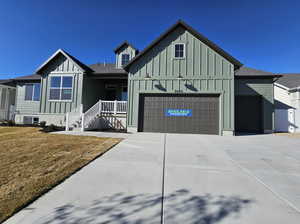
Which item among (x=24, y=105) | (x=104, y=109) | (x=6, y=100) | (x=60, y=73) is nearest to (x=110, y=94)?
(x=104, y=109)

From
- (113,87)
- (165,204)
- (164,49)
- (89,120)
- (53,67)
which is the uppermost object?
(164,49)

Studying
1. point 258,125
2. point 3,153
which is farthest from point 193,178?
point 258,125

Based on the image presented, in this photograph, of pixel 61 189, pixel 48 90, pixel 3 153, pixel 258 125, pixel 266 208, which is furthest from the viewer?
pixel 48 90

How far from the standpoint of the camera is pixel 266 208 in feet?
7.02

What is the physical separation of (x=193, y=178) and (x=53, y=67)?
13190mm

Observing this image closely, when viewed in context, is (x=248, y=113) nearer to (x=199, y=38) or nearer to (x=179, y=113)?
(x=179, y=113)

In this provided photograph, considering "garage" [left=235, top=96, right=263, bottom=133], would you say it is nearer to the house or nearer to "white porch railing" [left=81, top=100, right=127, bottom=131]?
the house

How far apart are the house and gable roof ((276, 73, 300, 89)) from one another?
20.0 feet

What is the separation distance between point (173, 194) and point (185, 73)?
27.5 ft

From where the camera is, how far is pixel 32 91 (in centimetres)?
1273

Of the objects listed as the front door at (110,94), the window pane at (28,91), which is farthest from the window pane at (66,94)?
the window pane at (28,91)

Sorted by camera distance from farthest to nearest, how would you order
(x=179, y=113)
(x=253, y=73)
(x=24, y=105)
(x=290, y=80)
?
(x=290, y=80) < (x=24, y=105) < (x=253, y=73) < (x=179, y=113)

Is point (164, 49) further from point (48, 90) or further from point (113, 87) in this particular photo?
point (48, 90)

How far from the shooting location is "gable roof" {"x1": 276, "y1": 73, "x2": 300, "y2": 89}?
14452 millimetres
